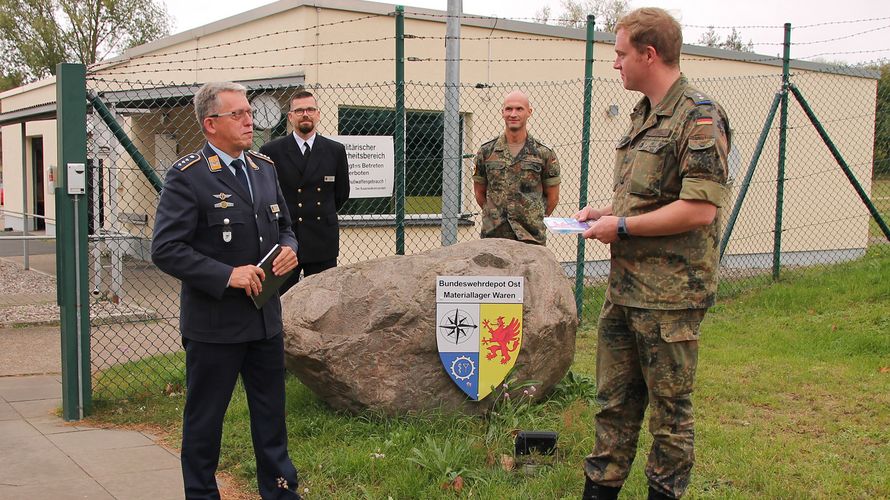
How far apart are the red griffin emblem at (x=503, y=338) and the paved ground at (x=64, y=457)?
6.28ft

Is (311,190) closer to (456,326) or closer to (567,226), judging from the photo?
(456,326)

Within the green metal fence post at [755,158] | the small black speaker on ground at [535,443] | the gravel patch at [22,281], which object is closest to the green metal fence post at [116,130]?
the small black speaker on ground at [535,443]

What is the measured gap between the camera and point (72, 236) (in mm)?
5371

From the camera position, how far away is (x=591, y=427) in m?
4.95

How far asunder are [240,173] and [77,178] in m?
2.07

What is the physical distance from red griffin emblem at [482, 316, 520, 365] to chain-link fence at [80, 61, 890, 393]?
2.77 meters

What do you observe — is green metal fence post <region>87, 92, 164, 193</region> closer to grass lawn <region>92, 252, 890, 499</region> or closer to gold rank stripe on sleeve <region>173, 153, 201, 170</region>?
grass lawn <region>92, 252, 890, 499</region>

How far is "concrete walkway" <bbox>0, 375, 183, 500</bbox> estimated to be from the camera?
4.30 m

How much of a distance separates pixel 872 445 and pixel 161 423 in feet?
13.9

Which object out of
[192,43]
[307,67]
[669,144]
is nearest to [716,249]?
[669,144]

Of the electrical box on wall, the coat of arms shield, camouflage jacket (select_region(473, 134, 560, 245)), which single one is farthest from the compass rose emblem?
the electrical box on wall

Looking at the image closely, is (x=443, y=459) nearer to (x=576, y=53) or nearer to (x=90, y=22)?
(x=576, y=53)

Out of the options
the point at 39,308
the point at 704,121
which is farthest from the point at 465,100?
the point at 704,121

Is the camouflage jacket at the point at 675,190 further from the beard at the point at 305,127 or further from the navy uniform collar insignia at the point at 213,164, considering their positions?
the beard at the point at 305,127
